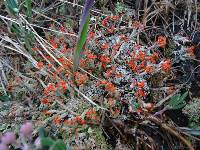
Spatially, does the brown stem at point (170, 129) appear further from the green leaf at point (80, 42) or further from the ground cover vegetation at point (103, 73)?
the green leaf at point (80, 42)

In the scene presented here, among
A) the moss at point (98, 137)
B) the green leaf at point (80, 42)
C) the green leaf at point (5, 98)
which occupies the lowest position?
the moss at point (98, 137)

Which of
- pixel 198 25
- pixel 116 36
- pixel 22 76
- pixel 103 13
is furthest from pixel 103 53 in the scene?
pixel 198 25

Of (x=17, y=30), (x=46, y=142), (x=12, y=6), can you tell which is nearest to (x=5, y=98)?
(x=17, y=30)

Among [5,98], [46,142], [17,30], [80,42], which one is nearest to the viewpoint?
A: [46,142]

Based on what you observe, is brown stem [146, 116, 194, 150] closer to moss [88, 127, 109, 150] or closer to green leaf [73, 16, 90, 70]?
moss [88, 127, 109, 150]

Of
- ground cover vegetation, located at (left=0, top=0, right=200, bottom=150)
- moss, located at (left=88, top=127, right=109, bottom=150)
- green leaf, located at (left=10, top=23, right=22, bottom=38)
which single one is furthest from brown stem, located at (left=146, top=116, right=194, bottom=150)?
green leaf, located at (left=10, top=23, right=22, bottom=38)

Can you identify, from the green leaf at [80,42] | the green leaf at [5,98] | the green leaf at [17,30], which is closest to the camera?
the green leaf at [80,42]

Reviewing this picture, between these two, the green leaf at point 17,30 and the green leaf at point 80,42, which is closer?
the green leaf at point 80,42

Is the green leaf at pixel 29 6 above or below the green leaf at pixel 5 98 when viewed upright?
above

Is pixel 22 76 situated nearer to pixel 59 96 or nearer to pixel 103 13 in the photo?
pixel 59 96

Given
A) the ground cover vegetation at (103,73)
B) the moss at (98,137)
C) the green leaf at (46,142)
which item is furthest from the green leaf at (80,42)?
the green leaf at (46,142)

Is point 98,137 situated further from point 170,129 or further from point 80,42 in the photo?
point 80,42

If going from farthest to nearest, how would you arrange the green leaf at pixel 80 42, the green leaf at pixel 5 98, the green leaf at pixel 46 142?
the green leaf at pixel 5 98 < the green leaf at pixel 80 42 < the green leaf at pixel 46 142
